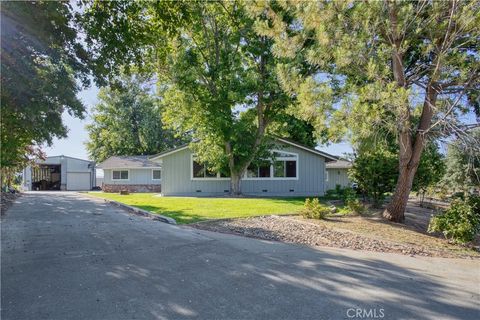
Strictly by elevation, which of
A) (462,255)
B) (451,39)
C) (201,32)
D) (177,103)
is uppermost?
(201,32)

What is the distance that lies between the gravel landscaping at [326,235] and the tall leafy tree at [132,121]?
32.7m

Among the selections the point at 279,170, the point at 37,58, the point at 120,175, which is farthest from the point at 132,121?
the point at 37,58

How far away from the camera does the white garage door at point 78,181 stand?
132 ft

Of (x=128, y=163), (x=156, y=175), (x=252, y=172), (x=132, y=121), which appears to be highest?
(x=132, y=121)

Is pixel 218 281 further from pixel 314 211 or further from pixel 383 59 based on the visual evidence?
pixel 383 59

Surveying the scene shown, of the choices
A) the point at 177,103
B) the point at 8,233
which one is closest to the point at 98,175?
the point at 177,103

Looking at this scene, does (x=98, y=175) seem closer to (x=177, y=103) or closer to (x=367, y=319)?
(x=177, y=103)

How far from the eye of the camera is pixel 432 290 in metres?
4.45

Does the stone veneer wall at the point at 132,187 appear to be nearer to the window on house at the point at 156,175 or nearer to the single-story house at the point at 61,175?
the window on house at the point at 156,175

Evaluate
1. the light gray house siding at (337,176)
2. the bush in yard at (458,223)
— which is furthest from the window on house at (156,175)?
the bush in yard at (458,223)

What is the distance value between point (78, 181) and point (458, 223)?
Result: 41515 millimetres

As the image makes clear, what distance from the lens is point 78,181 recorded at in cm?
4084

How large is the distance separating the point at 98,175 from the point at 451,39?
148 feet

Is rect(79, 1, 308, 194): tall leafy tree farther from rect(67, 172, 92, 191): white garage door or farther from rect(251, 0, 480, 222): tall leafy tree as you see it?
rect(67, 172, 92, 191): white garage door
